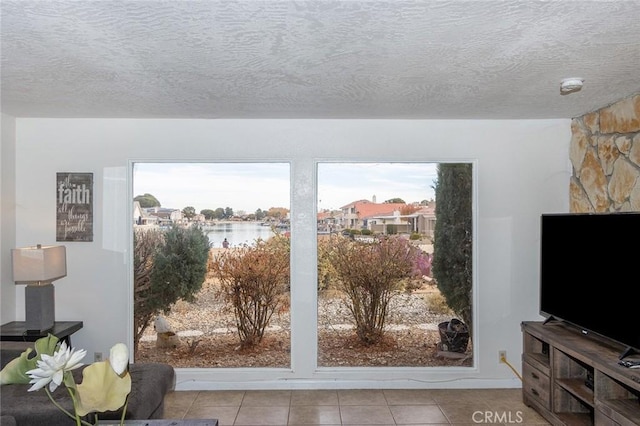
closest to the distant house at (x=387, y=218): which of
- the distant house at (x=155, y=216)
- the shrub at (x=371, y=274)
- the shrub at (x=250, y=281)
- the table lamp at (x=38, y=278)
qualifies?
the shrub at (x=371, y=274)

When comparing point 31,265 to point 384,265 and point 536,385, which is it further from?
point 536,385

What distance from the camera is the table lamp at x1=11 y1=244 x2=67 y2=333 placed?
11.7 feet

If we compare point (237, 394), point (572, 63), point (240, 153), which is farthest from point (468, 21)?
point (237, 394)

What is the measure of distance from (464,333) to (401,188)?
4.69 feet

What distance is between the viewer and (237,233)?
4.25m

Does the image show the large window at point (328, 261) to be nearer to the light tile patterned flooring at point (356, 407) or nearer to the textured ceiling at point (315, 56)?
the light tile patterned flooring at point (356, 407)

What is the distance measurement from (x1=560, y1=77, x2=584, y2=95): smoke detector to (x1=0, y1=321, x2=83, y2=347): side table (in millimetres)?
3978

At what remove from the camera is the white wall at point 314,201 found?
162 inches

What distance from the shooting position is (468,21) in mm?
2076

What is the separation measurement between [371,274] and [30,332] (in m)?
2.78

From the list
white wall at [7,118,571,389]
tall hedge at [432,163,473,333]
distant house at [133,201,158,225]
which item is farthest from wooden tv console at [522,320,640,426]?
distant house at [133,201,158,225]

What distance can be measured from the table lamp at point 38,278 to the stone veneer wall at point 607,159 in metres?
4.32

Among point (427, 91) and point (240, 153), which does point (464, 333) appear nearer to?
point (427, 91)

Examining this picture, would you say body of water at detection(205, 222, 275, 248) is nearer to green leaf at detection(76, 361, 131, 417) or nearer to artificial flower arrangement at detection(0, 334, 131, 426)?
artificial flower arrangement at detection(0, 334, 131, 426)
